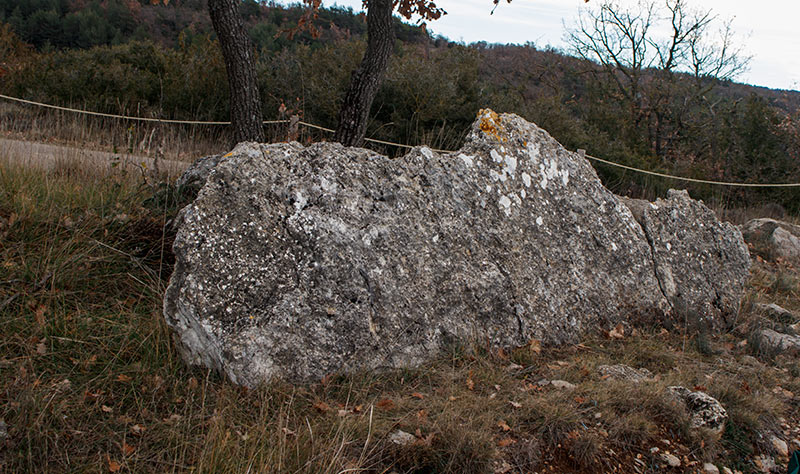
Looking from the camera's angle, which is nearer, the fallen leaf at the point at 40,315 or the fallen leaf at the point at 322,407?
the fallen leaf at the point at 322,407

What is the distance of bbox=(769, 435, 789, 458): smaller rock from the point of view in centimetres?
288

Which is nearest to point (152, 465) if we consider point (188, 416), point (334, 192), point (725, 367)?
point (188, 416)

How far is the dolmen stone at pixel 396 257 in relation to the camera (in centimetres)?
283

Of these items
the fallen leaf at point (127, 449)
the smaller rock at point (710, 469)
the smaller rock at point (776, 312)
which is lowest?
the fallen leaf at point (127, 449)

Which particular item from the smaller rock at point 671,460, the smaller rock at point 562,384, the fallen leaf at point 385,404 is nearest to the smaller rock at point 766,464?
the smaller rock at point 671,460

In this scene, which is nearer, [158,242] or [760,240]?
[158,242]

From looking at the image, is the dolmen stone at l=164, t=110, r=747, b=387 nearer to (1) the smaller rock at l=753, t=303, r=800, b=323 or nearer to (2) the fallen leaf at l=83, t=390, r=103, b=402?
(2) the fallen leaf at l=83, t=390, r=103, b=402

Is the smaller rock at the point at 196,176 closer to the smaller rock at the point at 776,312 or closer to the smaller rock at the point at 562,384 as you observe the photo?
the smaller rock at the point at 562,384

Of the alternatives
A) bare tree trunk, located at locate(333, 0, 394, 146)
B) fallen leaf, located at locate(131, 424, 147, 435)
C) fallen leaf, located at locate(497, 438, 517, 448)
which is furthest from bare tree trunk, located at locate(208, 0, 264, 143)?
fallen leaf, located at locate(497, 438, 517, 448)

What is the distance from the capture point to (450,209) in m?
3.65

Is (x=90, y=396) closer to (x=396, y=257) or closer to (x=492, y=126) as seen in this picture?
(x=396, y=257)

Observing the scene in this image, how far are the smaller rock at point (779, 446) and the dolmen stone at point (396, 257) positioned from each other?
4.07ft

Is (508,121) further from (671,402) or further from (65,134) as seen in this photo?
(65,134)

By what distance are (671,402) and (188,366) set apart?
2545mm
